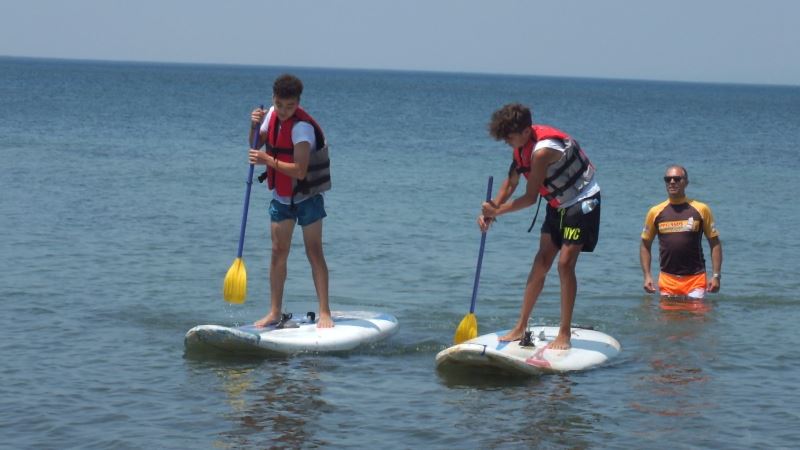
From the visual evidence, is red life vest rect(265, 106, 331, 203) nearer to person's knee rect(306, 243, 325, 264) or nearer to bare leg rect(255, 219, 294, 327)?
bare leg rect(255, 219, 294, 327)

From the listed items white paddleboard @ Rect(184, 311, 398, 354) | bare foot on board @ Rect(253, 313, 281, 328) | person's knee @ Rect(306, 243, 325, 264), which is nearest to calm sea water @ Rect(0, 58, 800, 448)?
white paddleboard @ Rect(184, 311, 398, 354)

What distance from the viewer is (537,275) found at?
8.83 meters

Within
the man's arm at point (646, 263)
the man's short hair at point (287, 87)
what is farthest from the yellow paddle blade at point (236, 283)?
the man's arm at point (646, 263)

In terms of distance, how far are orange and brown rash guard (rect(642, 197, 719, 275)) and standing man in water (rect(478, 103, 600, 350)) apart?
8.24ft

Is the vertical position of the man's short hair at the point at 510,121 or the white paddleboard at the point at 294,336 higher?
the man's short hair at the point at 510,121

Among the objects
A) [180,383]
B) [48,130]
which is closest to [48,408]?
[180,383]

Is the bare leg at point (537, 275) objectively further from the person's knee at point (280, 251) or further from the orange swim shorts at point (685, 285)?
the orange swim shorts at point (685, 285)

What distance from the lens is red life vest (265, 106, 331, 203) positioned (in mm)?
8961

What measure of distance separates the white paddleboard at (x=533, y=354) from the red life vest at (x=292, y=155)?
156cm

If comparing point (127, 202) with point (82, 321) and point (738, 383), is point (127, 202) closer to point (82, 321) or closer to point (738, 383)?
point (82, 321)

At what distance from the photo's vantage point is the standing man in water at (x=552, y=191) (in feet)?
27.1

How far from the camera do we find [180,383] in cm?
838

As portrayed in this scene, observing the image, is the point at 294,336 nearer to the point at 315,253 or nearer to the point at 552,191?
the point at 315,253

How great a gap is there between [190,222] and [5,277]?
15.9 ft
